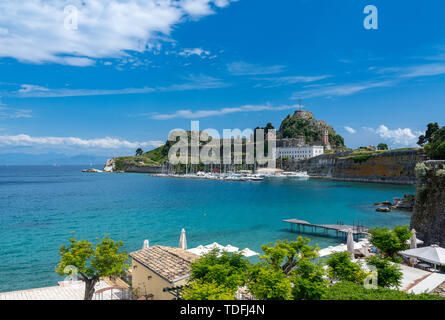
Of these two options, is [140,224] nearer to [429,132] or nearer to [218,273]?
[218,273]

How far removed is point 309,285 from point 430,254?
29.6 ft

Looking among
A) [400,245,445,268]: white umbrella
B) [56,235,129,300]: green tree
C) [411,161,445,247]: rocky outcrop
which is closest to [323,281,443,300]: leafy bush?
[400,245,445,268]: white umbrella

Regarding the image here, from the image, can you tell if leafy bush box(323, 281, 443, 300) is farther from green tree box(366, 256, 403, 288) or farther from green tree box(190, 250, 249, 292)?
green tree box(190, 250, 249, 292)

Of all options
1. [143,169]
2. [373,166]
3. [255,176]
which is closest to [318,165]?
[255,176]

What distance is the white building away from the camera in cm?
13025

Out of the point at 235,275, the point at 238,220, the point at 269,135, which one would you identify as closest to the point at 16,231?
the point at 238,220

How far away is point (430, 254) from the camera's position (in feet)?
46.9

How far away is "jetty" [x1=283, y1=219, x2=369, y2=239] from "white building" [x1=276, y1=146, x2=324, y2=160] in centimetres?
10149

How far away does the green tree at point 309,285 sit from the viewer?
361 inches

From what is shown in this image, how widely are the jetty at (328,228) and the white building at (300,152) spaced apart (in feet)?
333

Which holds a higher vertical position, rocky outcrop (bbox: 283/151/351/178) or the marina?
rocky outcrop (bbox: 283/151/351/178)

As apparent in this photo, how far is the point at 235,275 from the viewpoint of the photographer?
9.73m
